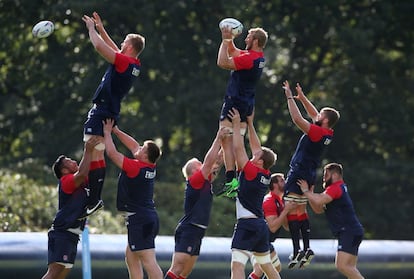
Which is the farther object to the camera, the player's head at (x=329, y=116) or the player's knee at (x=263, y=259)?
the player's head at (x=329, y=116)

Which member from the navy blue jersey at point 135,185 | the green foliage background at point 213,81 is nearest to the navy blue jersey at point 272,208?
the navy blue jersey at point 135,185

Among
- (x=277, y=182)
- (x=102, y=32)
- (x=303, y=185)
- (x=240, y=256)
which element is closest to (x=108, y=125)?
(x=102, y=32)

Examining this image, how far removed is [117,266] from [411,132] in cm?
1715

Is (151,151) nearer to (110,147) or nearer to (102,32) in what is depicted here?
(110,147)

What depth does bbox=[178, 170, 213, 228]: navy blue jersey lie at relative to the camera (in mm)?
14625

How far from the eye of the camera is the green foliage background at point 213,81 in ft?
100

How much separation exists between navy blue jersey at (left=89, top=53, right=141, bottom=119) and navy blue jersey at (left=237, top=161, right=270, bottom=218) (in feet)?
6.28

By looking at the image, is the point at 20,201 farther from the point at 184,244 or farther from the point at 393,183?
the point at 393,183

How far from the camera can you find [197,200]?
14664mm

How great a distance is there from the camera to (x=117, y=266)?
16.5m

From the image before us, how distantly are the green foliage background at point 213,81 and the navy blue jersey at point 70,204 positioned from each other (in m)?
14.7

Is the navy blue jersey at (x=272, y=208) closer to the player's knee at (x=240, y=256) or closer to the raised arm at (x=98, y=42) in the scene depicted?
the player's knee at (x=240, y=256)

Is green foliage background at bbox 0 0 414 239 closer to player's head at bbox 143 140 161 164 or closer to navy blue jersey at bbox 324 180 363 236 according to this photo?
navy blue jersey at bbox 324 180 363 236

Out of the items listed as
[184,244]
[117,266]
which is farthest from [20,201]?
[184,244]
